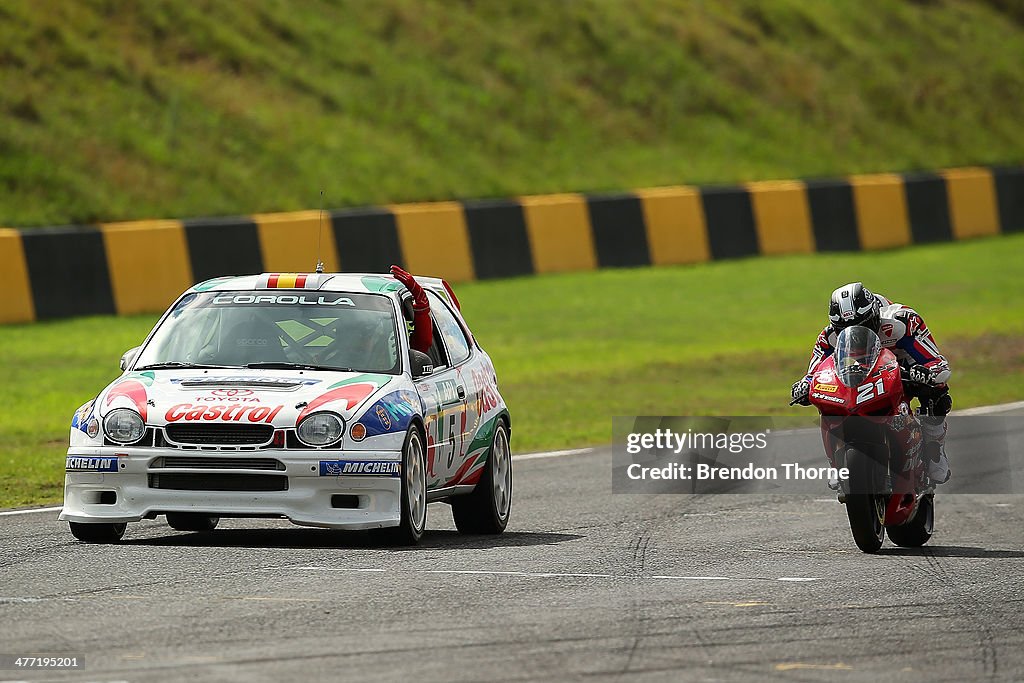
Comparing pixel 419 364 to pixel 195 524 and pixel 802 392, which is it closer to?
pixel 195 524

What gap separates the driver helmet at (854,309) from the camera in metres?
10.2

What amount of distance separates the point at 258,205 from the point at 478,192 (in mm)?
3550

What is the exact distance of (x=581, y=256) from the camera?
81.1 feet

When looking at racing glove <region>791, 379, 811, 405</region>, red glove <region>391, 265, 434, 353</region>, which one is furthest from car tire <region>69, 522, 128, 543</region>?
racing glove <region>791, 379, 811, 405</region>

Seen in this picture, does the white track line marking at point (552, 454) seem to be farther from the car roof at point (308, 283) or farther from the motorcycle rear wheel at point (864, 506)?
the motorcycle rear wheel at point (864, 506)

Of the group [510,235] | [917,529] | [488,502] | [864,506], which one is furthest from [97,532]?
[510,235]

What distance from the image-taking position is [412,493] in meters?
9.98

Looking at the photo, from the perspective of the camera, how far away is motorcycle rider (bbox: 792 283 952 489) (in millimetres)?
10211

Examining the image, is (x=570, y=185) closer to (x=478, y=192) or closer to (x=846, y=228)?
(x=478, y=192)

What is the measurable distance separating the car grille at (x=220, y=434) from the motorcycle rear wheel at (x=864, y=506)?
2883 millimetres

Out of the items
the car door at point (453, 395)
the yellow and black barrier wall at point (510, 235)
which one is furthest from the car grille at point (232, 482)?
the yellow and black barrier wall at point (510, 235)

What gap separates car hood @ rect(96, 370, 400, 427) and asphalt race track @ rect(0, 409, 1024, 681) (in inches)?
26.7

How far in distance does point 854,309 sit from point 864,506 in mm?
1014

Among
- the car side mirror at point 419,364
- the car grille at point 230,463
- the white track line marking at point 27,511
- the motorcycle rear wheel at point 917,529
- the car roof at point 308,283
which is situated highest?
the car roof at point 308,283
